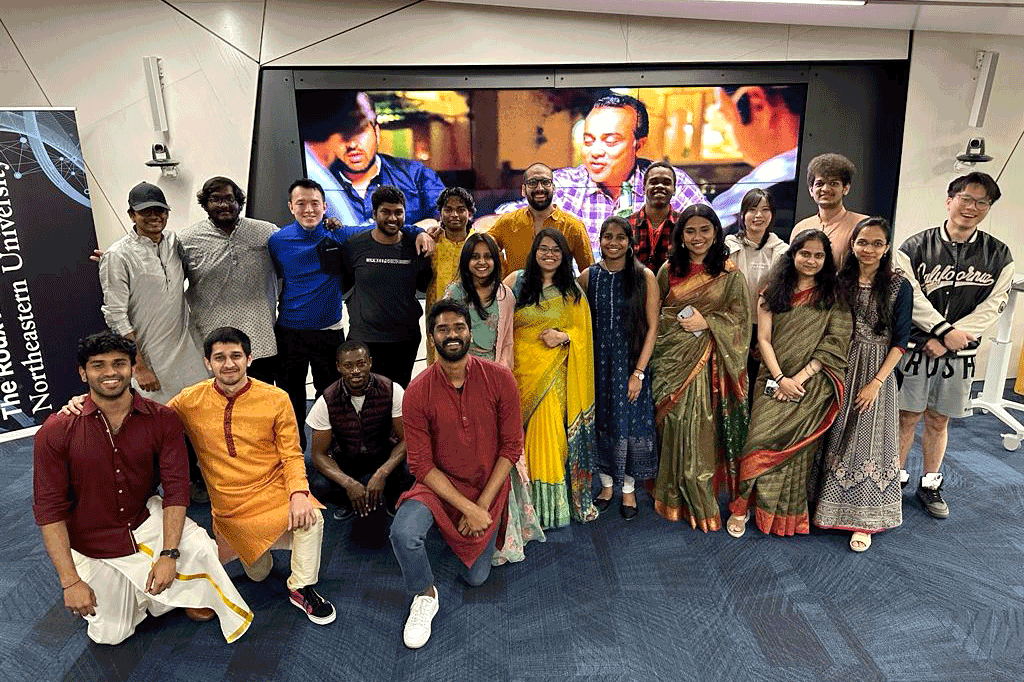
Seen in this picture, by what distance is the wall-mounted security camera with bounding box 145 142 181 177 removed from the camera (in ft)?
13.5

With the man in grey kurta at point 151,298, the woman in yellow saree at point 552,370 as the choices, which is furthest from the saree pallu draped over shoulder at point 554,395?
the man in grey kurta at point 151,298

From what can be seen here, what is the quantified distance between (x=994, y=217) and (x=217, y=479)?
5291mm

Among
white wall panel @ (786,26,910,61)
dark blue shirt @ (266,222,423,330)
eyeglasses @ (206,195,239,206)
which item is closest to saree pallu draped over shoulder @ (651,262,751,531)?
dark blue shirt @ (266,222,423,330)

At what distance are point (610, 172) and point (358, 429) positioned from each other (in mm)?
2695

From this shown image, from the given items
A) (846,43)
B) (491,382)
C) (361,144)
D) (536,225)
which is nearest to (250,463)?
(491,382)

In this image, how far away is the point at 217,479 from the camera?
2350 mm

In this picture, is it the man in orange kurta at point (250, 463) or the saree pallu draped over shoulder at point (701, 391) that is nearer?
the man in orange kurta at point (250, 463)

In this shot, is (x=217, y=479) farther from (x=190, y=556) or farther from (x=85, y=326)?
(x=85, y=326)

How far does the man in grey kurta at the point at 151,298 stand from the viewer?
2.80m

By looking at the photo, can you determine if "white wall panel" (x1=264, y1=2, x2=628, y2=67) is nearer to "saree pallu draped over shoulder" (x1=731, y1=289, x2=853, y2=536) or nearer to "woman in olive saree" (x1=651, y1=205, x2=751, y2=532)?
"woman in olive saree" (x1=651, y1=205, x2=751, y2=532)

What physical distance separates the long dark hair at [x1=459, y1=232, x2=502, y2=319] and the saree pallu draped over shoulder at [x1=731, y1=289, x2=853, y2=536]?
122cm

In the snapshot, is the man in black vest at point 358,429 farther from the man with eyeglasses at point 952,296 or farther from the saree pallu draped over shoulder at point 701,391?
the man with eyeglasses at point 952,296

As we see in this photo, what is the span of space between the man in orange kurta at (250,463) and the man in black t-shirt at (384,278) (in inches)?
30.5

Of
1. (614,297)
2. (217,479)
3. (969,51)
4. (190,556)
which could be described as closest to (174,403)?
(217,479)
